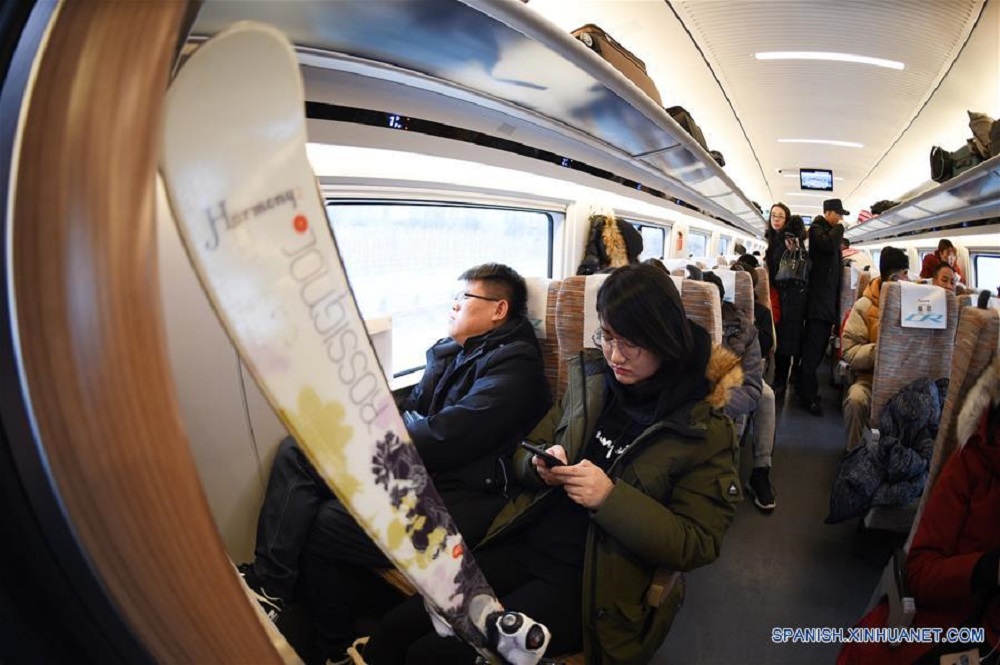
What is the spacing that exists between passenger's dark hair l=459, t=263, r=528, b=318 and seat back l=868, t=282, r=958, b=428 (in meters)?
2.08

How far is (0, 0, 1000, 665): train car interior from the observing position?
34 cm

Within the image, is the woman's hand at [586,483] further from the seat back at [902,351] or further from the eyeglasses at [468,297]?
the seat back at [902,351]

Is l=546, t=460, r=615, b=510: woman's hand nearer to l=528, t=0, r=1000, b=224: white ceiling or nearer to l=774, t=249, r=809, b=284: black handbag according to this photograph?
l=528, t=0, r=1000, b=224: white ceiling

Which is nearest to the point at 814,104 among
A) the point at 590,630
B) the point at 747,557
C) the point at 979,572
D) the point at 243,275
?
the point at 747,557

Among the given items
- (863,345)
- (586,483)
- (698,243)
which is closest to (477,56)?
(586,483)

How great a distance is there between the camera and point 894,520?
7.66ft

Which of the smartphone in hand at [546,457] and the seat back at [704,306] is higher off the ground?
the seat back at [704,306]

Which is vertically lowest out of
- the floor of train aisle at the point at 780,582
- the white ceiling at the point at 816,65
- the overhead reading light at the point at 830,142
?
the floor of train aisle at the point at 780,582

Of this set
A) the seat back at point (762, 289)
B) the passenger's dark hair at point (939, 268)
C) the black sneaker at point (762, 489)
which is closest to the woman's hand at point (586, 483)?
the black sneaker at point (762, 489)

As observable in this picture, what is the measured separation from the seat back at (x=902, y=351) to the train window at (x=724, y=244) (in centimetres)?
1134

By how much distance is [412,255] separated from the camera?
3.03 meters

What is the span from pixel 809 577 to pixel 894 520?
1.72 ft

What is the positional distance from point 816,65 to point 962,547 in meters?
4.59

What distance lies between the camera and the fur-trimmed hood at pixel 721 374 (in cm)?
141
